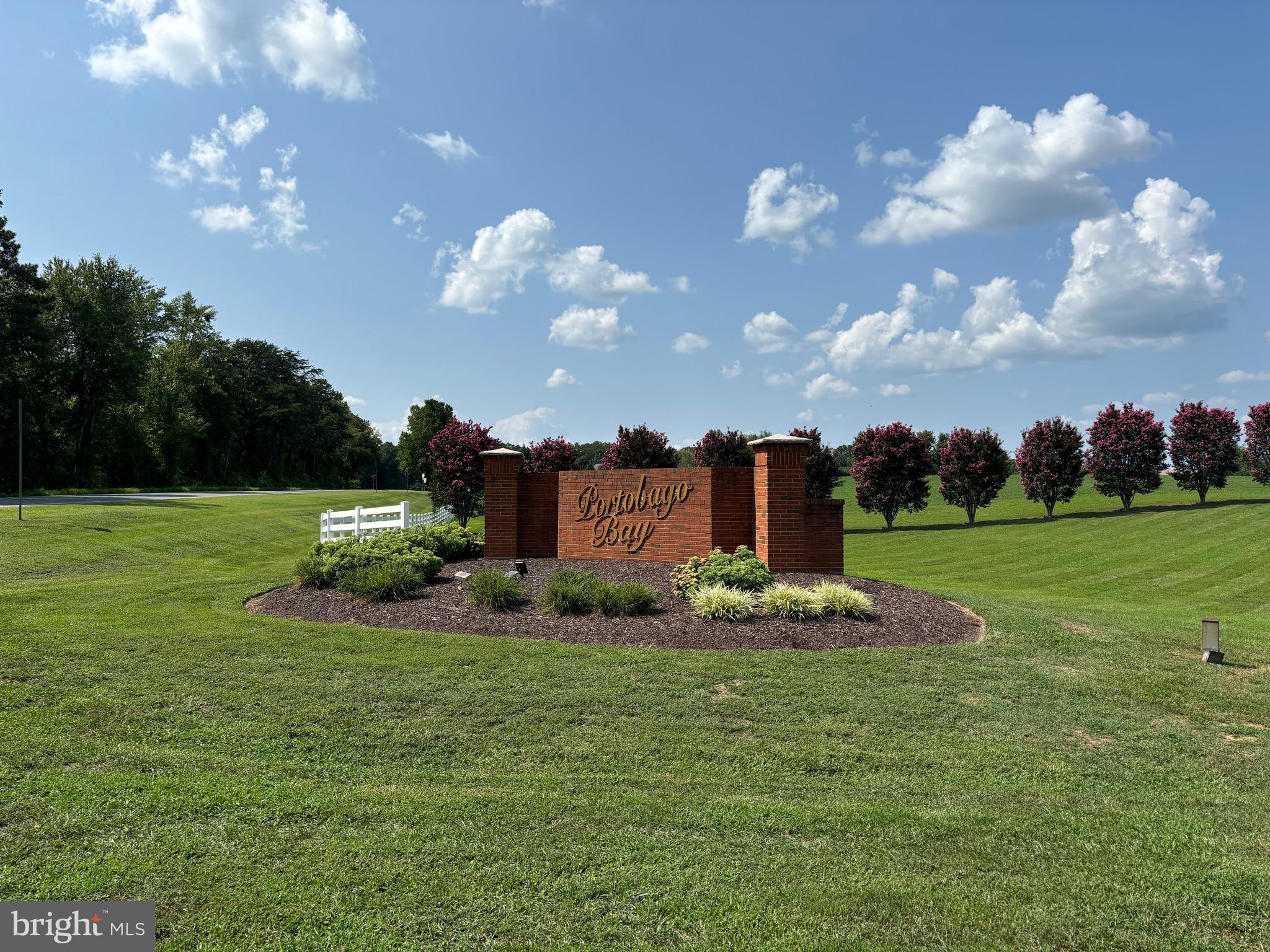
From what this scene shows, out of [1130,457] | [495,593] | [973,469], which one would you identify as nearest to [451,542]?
[495,593]

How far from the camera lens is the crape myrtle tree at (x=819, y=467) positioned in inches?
1642

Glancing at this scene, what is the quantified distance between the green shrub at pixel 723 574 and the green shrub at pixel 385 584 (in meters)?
4.36

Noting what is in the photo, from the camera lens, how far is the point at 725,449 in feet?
127

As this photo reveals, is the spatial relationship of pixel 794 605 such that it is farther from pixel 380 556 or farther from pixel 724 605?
→ pixel 380 556

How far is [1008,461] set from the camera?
155ft

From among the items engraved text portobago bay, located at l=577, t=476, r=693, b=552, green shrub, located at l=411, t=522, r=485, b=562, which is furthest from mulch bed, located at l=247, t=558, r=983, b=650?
green shrub, located at l=411, t=522, r=485, b=562

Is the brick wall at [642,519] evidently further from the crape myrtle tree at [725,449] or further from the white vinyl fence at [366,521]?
the crape myrtle tree at [725,449]

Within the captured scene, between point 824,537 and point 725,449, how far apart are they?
26.6m

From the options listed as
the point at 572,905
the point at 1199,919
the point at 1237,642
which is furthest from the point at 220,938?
the point at 1237,642

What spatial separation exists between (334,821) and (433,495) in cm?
2852

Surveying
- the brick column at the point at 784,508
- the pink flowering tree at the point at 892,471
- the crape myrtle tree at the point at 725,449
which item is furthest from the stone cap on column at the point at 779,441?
the pink flowering tree at the point at 892,471

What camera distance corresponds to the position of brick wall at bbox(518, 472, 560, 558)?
1485 centimetres

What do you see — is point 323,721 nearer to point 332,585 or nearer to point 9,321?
point 332,585

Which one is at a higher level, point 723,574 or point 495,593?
point 723,574
